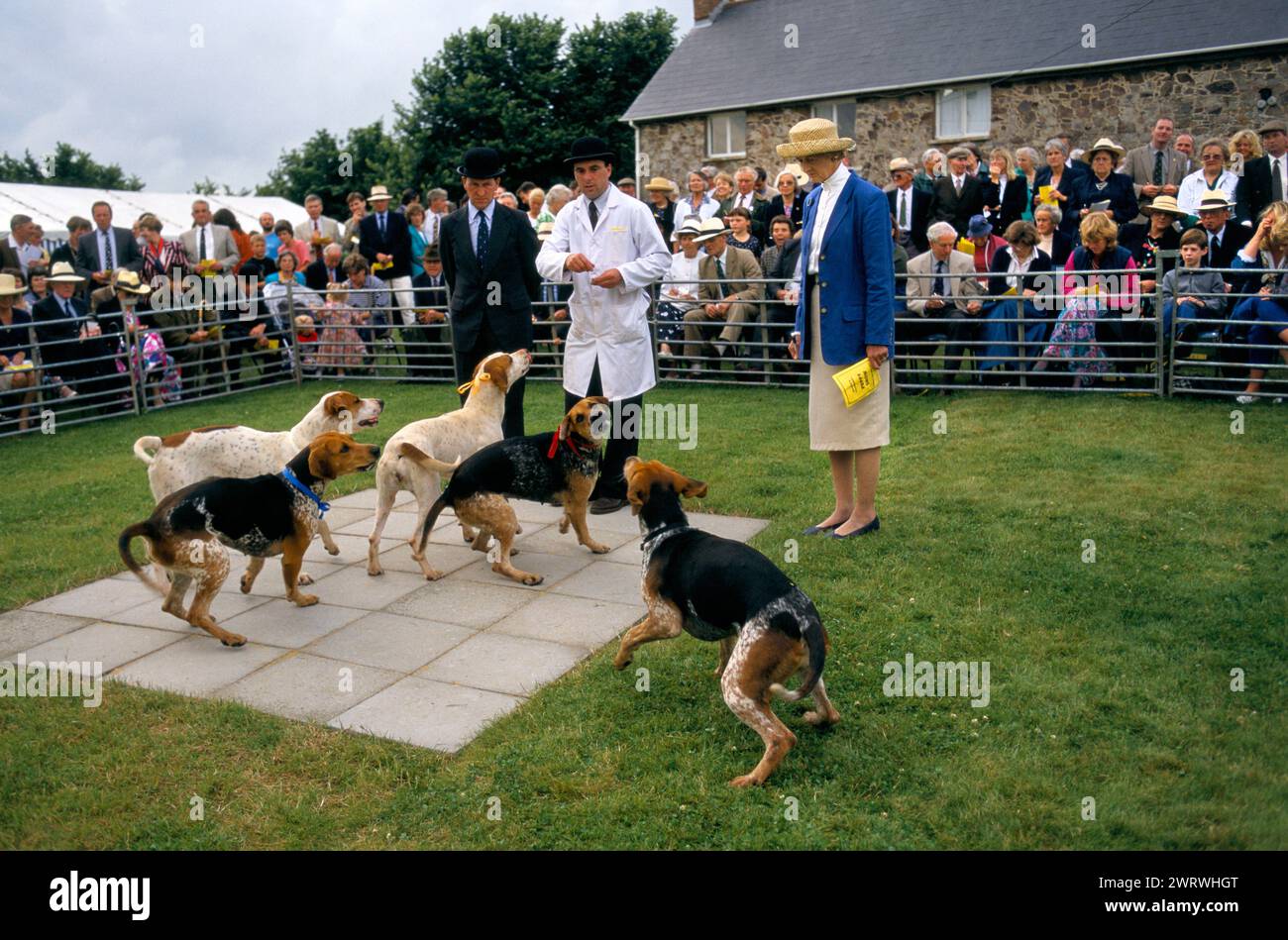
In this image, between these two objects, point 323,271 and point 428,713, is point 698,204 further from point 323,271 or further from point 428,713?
point 428,713

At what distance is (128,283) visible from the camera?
43.4 feet

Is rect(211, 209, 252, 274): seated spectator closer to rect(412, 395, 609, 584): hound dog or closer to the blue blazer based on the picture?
rect(412, 395, 609, 584): hound dog

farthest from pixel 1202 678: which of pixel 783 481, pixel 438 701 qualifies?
pixel 783 481

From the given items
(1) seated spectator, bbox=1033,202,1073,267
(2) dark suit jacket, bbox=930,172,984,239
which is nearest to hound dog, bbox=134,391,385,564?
(1) seated spectator, bbox=1033,202,1073,267

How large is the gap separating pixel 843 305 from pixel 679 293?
6.67 m

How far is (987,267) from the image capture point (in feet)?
37.5

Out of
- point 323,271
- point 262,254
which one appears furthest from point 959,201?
point 262,254

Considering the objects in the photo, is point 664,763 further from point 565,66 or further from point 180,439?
point 565,66

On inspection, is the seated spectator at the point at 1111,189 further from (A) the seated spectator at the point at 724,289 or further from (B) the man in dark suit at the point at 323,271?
(B) the man in dark suit at the point at 323,271

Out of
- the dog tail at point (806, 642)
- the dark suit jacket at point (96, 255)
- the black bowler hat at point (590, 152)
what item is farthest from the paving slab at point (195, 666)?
the dark suit jacket at point (96, 255)

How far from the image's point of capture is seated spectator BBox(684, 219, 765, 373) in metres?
12.3

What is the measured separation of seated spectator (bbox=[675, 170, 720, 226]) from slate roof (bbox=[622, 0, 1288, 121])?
12.0 m

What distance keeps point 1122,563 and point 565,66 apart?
3968 cm

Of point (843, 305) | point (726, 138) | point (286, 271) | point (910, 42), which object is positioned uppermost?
point (910, 42)
